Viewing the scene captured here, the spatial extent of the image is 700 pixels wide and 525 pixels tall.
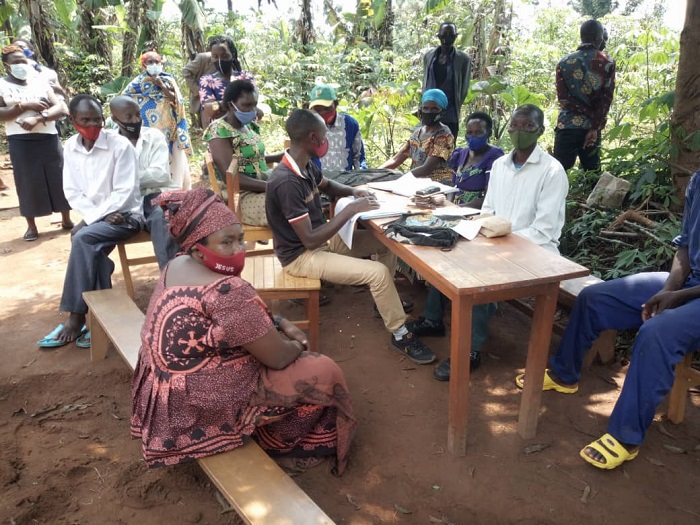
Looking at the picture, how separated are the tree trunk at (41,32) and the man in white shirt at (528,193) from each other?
783 centimetres

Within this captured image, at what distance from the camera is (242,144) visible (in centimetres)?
438

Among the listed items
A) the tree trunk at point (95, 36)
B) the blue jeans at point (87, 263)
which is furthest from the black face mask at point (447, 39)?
the tree trunk at point (95, 36)

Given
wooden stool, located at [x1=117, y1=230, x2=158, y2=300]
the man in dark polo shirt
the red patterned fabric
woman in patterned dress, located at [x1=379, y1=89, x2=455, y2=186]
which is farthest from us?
woman in patterned dress, located at [x1=379, y1=89, x2=455, y2=186]

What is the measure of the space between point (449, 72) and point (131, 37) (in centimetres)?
740

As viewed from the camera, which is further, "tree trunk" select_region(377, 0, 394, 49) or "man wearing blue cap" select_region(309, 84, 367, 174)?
"tree trunk" select_region(377, 0, 394, 49)

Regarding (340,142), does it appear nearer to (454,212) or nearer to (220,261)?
(454,212)

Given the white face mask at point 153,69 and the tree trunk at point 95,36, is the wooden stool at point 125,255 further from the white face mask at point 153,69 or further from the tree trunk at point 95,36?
the tree trunk at point 95,36

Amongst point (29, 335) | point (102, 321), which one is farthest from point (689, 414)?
point (29, 335)

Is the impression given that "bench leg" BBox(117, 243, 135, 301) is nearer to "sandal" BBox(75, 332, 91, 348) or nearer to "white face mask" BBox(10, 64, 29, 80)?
"sandal" BBox(75, 332, 91, 348)

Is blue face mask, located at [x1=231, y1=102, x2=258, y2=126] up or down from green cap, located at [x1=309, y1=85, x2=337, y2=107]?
down

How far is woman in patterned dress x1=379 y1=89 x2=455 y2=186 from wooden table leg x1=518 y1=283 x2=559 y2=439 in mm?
2386

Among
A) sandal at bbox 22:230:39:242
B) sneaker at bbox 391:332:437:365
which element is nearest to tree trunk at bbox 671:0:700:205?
sneaker at bbox 391:332:437:365

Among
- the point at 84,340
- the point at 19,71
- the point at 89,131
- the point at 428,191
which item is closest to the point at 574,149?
the point at 428,191

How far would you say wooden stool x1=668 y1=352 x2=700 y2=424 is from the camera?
2795mm
